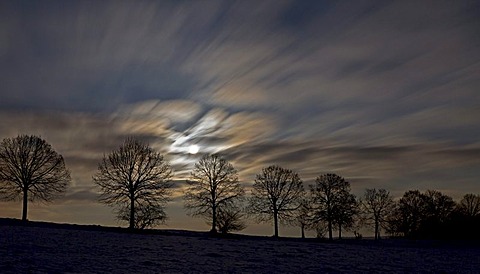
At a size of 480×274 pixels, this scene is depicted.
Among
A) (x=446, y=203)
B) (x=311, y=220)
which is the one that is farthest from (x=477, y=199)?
(x=311, y=220)

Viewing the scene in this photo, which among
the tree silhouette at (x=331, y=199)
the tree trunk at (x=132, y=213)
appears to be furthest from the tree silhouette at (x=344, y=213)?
the tree trunk at (x=132, y=213)

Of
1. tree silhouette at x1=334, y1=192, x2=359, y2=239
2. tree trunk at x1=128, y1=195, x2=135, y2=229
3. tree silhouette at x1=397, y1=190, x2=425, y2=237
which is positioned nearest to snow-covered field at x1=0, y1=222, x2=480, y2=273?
tree trunk at x1=128, y1=195, x2=135, y2=229

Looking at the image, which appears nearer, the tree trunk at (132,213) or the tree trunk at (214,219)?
the tree trunk at (132,213)

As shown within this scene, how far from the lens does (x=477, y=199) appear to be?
131000 millimetres

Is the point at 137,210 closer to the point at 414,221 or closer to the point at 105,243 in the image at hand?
the point at 105,243

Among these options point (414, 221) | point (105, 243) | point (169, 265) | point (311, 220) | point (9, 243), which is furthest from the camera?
point (414, 221)

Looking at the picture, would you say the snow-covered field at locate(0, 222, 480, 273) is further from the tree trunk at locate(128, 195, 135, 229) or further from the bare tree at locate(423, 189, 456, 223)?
the bare tree at locate(423, 189, 456, 223)

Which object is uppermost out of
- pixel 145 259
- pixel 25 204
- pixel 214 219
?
pixel 25 204

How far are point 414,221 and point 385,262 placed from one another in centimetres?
7035

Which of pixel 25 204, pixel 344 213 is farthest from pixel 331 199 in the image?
pixel 25 204

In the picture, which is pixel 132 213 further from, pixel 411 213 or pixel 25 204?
pixel 411 213

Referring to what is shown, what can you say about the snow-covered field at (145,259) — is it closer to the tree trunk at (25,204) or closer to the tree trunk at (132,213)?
the tree trunk at (132,213)

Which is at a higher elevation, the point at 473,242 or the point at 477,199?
the point at 477,199

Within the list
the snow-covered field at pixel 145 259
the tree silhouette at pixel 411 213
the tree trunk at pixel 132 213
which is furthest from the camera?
the tree silhouette at pixel 411 213
